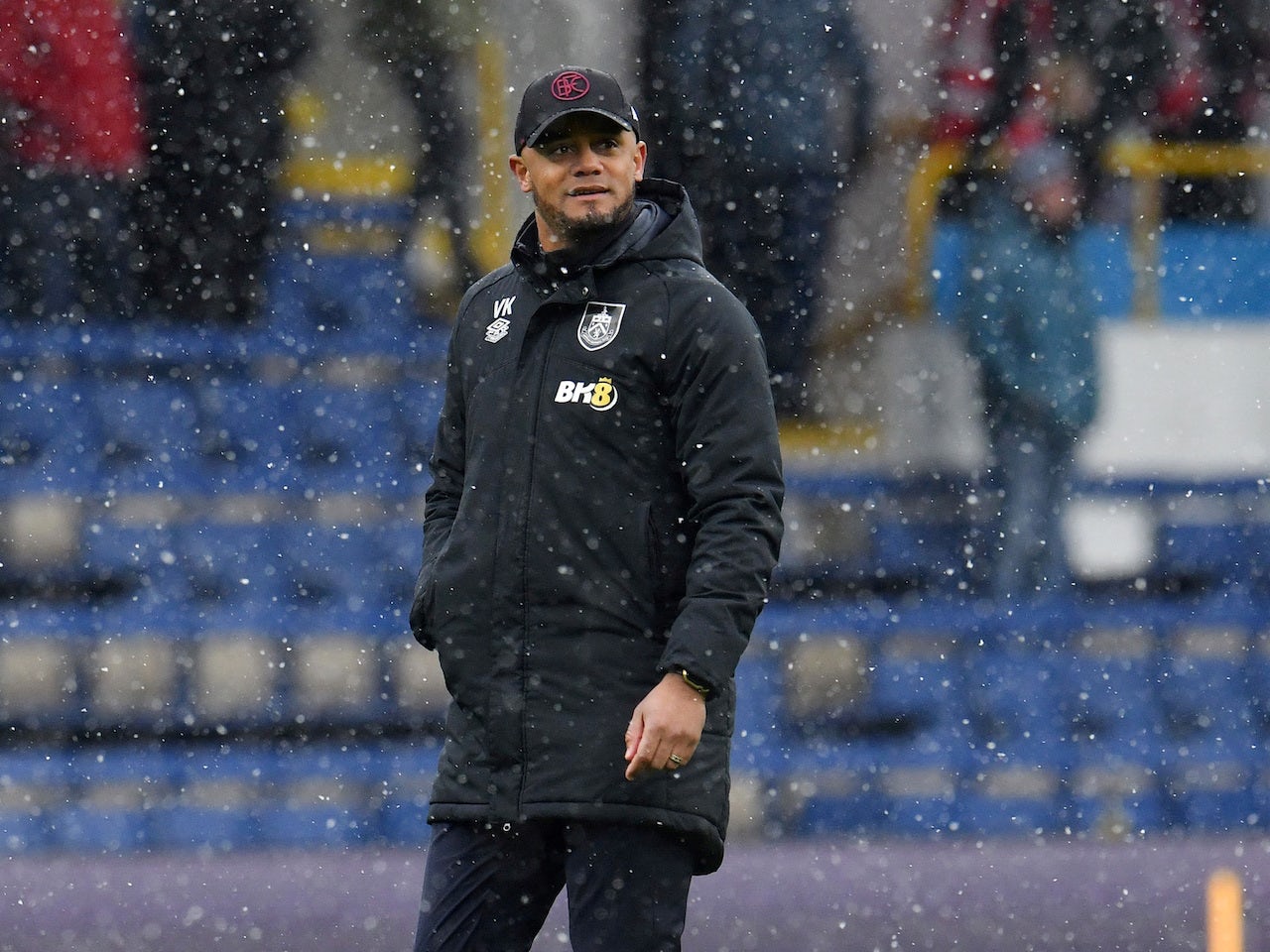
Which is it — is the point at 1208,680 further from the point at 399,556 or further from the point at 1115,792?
the point at 399,556

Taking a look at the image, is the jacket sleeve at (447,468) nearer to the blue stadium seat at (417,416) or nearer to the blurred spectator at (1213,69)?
the blue stadium seat at (417,416)

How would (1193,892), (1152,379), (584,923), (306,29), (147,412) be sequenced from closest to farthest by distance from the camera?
(584,923) < (1193,892) < (147,412) < (306,29) < (1152,379)

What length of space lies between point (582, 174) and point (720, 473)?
0.47 meters

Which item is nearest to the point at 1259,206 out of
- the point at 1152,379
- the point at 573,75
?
the point at 1152,379

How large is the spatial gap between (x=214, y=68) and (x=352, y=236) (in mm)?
1165

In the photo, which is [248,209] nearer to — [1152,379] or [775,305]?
[775,305]

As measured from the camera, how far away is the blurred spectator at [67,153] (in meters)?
9.34

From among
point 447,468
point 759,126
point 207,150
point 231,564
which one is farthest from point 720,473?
point 207,150

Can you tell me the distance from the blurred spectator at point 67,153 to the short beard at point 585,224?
21.8ft

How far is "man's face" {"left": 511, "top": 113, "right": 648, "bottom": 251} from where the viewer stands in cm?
303

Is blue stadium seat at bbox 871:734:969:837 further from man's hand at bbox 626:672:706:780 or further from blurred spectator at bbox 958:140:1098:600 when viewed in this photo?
man's hand at bbox 626:672:706:780

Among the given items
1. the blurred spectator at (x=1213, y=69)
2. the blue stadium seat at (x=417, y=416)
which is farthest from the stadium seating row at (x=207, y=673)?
the blurred spectator at (x=1213, y=69)

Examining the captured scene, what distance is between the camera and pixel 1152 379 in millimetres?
10734

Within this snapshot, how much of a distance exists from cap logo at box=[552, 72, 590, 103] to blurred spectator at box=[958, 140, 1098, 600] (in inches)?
230
